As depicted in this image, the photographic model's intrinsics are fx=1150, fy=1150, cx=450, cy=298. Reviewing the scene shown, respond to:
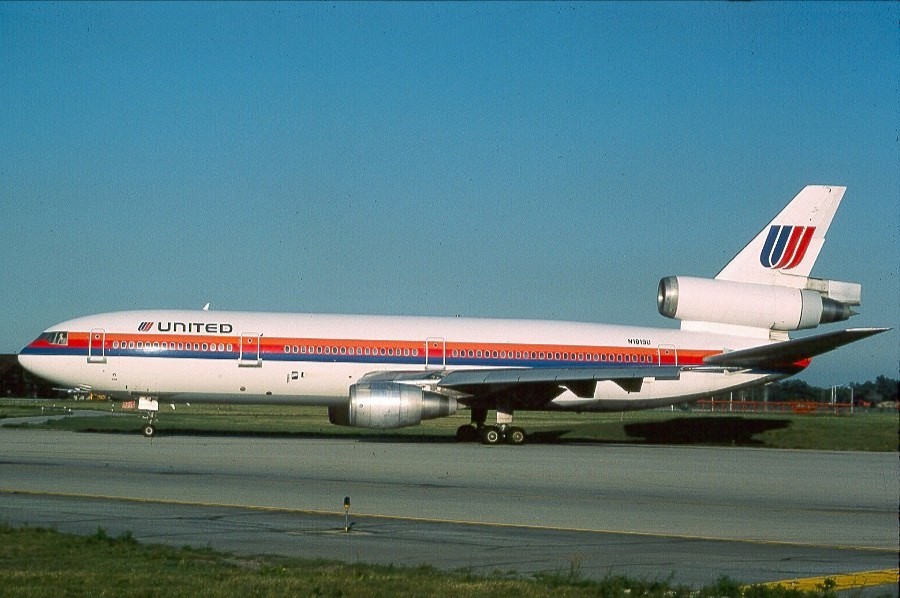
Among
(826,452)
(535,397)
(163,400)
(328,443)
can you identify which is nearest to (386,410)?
(328,443)

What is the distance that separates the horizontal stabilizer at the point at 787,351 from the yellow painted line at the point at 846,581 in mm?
21886

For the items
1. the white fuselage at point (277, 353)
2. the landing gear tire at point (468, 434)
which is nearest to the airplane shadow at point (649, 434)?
the landing gear tire at point (468, 434)

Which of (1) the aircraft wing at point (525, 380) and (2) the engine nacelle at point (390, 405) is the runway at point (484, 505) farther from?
(1) the aircraft wing at point (525, 380)

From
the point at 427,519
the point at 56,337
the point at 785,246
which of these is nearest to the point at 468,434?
the point at 785,246

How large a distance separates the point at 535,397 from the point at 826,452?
9.38 metres

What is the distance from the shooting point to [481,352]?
3747 centimetres

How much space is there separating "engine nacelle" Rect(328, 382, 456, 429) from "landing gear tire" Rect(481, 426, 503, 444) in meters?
2.52

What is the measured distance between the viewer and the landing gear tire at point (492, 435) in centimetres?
3606

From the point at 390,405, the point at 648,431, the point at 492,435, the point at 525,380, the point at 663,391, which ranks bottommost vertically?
the point at 648,431

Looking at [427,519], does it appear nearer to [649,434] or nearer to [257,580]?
[257,580]

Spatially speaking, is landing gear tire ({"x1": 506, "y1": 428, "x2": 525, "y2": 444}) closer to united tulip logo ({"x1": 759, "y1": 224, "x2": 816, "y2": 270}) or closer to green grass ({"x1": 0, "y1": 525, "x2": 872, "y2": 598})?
united tulip logo ({"x1": 759, "y1": 224, "x2": 816, "y2": 270})

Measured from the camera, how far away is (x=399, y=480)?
22.6 metres

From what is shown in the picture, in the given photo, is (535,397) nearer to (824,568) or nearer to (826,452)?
(826,452)

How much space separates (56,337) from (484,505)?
73.7 feet
